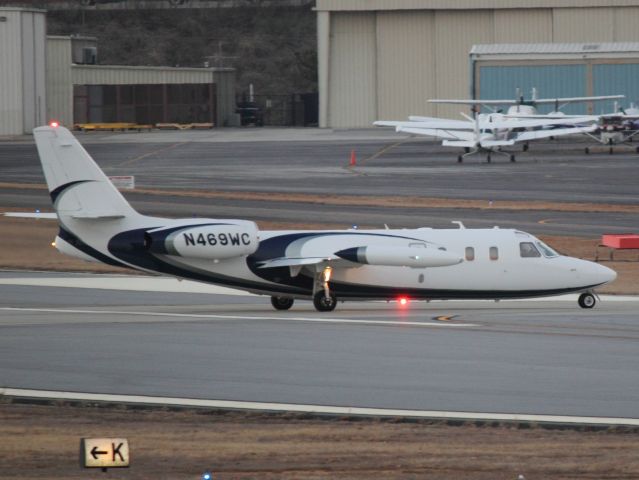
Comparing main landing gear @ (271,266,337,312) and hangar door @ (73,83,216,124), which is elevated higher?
hangar door @ (73,83,216,124)

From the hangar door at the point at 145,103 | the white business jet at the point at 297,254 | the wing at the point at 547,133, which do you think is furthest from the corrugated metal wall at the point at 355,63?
the white business jet at the point at 297,254

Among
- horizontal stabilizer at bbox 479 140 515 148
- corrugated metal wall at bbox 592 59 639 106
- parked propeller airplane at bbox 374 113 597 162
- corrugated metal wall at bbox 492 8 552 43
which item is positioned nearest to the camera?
horizontal stabilizer at bbox 479 140 515 148

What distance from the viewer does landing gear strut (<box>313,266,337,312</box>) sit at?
34219mm

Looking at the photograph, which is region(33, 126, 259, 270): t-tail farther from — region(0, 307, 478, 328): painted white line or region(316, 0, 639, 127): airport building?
region(316, 0, 639, 127): airport building

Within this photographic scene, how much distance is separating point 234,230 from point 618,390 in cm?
1330

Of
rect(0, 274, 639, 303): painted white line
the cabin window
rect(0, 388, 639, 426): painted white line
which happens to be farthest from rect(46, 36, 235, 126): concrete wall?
rect(0, 388, 639, 426): painted white line

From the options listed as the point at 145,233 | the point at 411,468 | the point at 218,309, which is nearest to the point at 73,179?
the point at 145,233

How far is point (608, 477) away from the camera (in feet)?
54.0

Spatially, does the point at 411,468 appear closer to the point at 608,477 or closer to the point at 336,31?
the point at 608,477

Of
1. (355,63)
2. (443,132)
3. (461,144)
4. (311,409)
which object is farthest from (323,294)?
(355,63)

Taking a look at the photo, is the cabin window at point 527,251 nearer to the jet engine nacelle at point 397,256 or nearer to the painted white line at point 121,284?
the jet engine nacelle at point 397,256

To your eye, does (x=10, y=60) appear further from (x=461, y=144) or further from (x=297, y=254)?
(x=297, y=254)

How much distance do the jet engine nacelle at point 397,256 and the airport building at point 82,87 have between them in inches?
3041

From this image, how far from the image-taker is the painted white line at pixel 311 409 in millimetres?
20125
